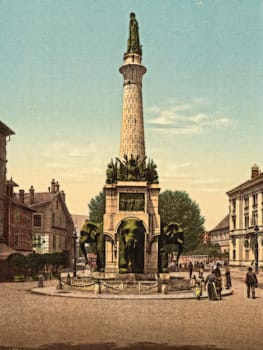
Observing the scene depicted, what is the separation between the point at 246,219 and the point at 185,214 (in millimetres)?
8860

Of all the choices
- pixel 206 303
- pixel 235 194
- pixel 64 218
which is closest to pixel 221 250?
pixel 235 194

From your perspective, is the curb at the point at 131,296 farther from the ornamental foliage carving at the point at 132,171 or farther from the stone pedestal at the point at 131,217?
the ornamental foliage carving at the point at 132,171

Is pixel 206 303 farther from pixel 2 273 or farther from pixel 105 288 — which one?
pixel 2 273

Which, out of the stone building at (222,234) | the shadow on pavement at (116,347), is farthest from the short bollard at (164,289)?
the stone building at (222,234)

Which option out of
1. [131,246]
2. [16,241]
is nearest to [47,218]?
[16,241]

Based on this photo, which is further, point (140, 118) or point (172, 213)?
point (172, 213)

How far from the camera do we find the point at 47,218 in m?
61.6

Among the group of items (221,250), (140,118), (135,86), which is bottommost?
(221,250)

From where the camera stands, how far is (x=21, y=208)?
51.3 m

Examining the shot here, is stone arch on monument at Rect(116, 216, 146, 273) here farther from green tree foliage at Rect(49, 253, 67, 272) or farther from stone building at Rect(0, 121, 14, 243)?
green tree foliage at Rect(49, 253, 67, 272)

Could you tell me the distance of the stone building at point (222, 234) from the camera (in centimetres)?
9969

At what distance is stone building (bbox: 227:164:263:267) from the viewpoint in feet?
214

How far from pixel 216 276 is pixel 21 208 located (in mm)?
30528

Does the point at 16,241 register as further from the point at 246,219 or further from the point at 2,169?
the point at 246,219
